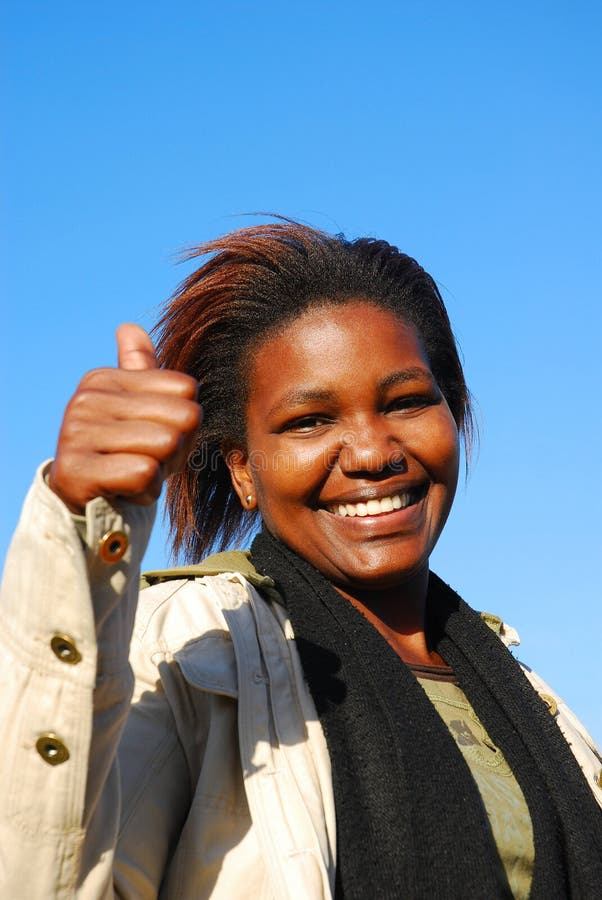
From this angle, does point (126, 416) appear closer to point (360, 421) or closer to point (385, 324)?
point (360, 421)

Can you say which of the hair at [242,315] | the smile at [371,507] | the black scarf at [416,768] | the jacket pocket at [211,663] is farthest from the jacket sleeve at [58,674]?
the hair at [242,315]

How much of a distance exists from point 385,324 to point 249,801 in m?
1.44

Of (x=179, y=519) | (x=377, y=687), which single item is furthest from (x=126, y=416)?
(x=179, y=519)

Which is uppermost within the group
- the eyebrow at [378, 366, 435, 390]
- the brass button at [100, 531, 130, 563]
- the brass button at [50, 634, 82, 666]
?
the eyebrow at [378, 366, 435, 390]

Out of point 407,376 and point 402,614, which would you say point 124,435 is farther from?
point 402,614

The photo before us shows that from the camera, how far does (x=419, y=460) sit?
3045 mm

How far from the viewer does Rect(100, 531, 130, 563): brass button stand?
1.69 m

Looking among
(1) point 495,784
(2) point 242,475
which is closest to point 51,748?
(1) point 495,784

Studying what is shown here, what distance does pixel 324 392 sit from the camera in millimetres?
2914

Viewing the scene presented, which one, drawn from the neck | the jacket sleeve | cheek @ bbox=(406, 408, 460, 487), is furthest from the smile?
the jacket sleeve

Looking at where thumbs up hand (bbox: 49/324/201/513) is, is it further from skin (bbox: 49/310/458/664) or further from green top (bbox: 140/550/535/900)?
skin (bbox: 49/310/458/664)

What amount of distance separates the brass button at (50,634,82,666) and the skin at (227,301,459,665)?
1298 mm

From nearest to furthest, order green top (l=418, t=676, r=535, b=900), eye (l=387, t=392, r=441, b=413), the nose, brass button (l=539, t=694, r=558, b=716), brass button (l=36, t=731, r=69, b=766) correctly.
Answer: brass button (l=36, t=731, r=69, b=766) < green top (l=418, t=676, r=535, b=900) < the nose < eye (l=387, t=392, r=441, b=413) < brass button (l=539, t=694, r=558, b=716)

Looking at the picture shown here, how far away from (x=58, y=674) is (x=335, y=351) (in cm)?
145
